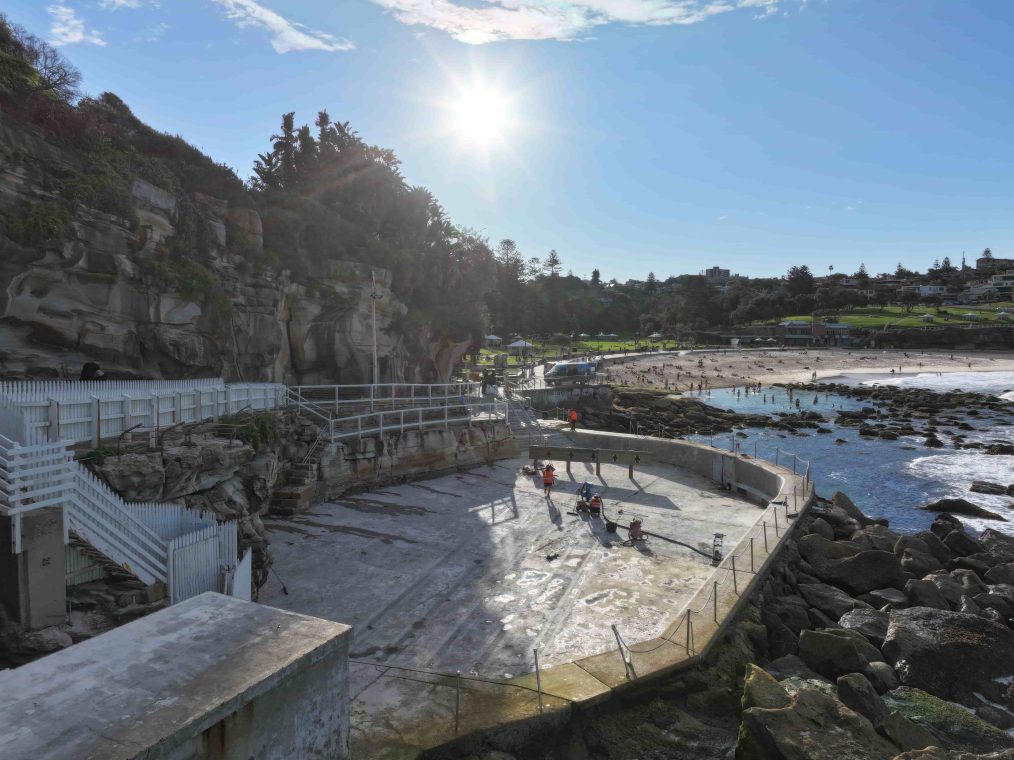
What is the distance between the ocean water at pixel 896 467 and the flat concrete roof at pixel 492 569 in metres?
10.7

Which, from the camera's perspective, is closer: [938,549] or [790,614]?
[790,614]

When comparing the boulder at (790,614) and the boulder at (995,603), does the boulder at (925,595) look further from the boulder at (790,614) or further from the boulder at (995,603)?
→ the boulder at (790,614)

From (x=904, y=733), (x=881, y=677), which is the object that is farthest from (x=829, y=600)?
(x=904, y=733)

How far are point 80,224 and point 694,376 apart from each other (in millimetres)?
73753

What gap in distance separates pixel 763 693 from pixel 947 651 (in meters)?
6.03

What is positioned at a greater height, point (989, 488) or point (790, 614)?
point (790, 614)

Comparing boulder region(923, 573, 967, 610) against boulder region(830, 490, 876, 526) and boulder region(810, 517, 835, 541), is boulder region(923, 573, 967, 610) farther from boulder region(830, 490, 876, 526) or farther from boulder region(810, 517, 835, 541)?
boulder region(830, 490, 876, 526)

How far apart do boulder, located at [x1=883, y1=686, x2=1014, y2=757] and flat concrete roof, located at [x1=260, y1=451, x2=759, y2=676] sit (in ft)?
11.8

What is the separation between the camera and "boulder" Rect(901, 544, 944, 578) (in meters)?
15.0

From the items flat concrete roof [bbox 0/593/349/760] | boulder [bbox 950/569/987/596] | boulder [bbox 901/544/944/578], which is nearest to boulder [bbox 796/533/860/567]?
boulder [bbox 901/544/944/578]

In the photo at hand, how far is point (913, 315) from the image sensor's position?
13075cm

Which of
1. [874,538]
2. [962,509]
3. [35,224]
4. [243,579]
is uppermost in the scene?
[35,224]

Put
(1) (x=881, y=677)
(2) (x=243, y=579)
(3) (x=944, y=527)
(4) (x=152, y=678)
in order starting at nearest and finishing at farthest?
(4) (x=152, y=678)
(2) (x=243, y=579)
(1) (x=881, y=677)
(3) (x=944, y=527)

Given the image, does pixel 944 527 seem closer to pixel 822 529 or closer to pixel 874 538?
Answer: pixel 874 538
